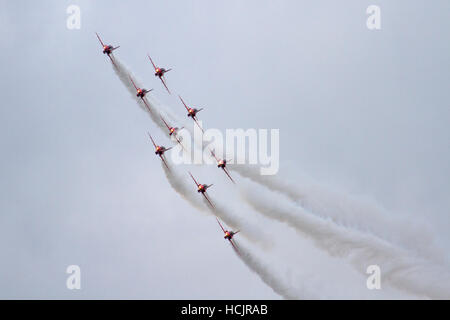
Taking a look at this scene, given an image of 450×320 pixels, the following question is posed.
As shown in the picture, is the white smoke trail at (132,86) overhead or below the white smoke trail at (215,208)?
overhead

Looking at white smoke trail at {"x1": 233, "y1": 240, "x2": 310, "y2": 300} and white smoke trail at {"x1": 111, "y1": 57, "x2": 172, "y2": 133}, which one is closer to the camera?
white smoke trail at {"x1": 233, "y1": 240, "x2": 310, "y2": 300}

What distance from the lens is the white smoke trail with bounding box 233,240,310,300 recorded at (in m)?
111

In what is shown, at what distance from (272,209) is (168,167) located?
1139 centimetres

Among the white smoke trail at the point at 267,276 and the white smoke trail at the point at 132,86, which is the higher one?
the white smoke trail at the point at 132,86

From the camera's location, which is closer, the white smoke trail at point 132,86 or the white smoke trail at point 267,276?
the white smoke trail at point 267,276

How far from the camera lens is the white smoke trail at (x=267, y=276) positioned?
→ 4368 inches

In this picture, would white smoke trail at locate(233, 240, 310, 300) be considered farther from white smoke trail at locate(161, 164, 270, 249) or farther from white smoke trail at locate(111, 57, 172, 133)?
white smoke trail at locate(111, 57, 172, 133)

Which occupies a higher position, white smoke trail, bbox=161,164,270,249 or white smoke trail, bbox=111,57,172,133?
white smoke trail, bbox=111,57,172,133

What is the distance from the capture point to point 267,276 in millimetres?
113188

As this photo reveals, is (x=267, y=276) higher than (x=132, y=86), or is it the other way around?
(x=132, y=86)

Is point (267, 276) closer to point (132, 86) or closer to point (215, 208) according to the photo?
point (215, 208)

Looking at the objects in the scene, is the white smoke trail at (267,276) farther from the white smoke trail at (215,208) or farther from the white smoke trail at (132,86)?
the white smoke trail at (132,86)
